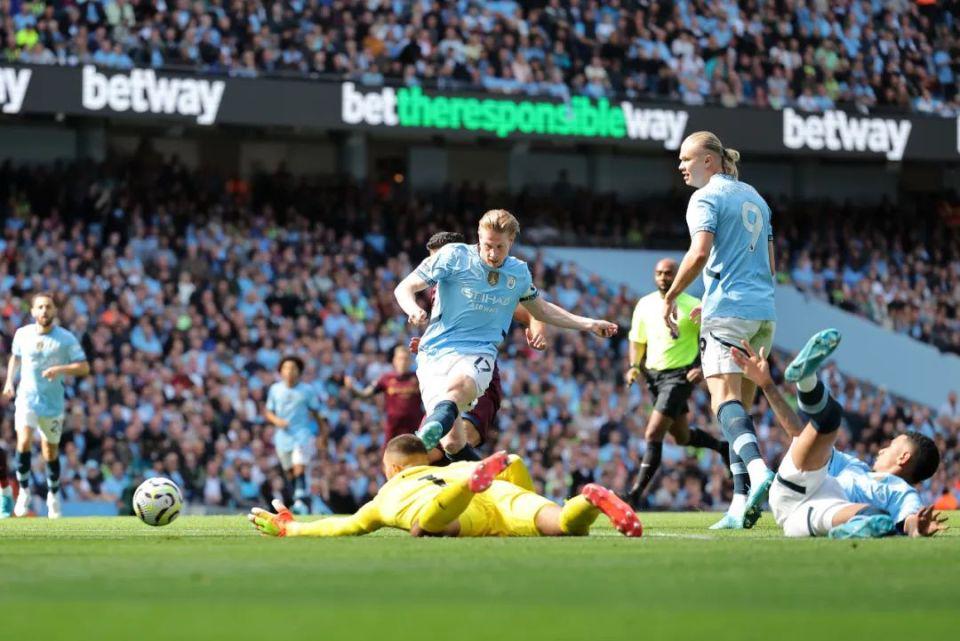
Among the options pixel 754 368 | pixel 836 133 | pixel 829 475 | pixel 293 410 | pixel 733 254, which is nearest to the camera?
pixel 829 475

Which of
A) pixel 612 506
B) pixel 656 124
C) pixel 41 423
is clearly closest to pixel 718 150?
pixel 612 506

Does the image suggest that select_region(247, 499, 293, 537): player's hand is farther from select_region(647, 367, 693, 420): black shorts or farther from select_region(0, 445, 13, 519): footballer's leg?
select_region(0, 445, 13, 519): footballer's leg

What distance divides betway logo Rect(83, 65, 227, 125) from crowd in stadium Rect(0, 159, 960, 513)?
1.82m

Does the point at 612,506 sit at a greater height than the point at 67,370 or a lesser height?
lesser

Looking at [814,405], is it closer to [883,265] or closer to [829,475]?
[829,475]

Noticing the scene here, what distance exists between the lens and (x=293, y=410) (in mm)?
18266

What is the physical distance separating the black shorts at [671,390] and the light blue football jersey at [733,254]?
423 cm

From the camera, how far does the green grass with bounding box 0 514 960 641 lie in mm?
4324

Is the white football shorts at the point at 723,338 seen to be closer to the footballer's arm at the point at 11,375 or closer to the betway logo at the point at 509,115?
the footballer's arm at the point at 11,375

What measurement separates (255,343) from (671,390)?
1101cm

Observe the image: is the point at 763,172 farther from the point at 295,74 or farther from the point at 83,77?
the point at 83,77

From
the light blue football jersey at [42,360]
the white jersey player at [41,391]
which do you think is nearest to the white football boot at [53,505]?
the white jersey player at [41,391]

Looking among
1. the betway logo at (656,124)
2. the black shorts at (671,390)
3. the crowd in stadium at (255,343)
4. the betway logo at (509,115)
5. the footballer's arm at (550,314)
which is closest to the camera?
the footballer's arm at (550,314)

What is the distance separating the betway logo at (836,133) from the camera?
1200 inches
